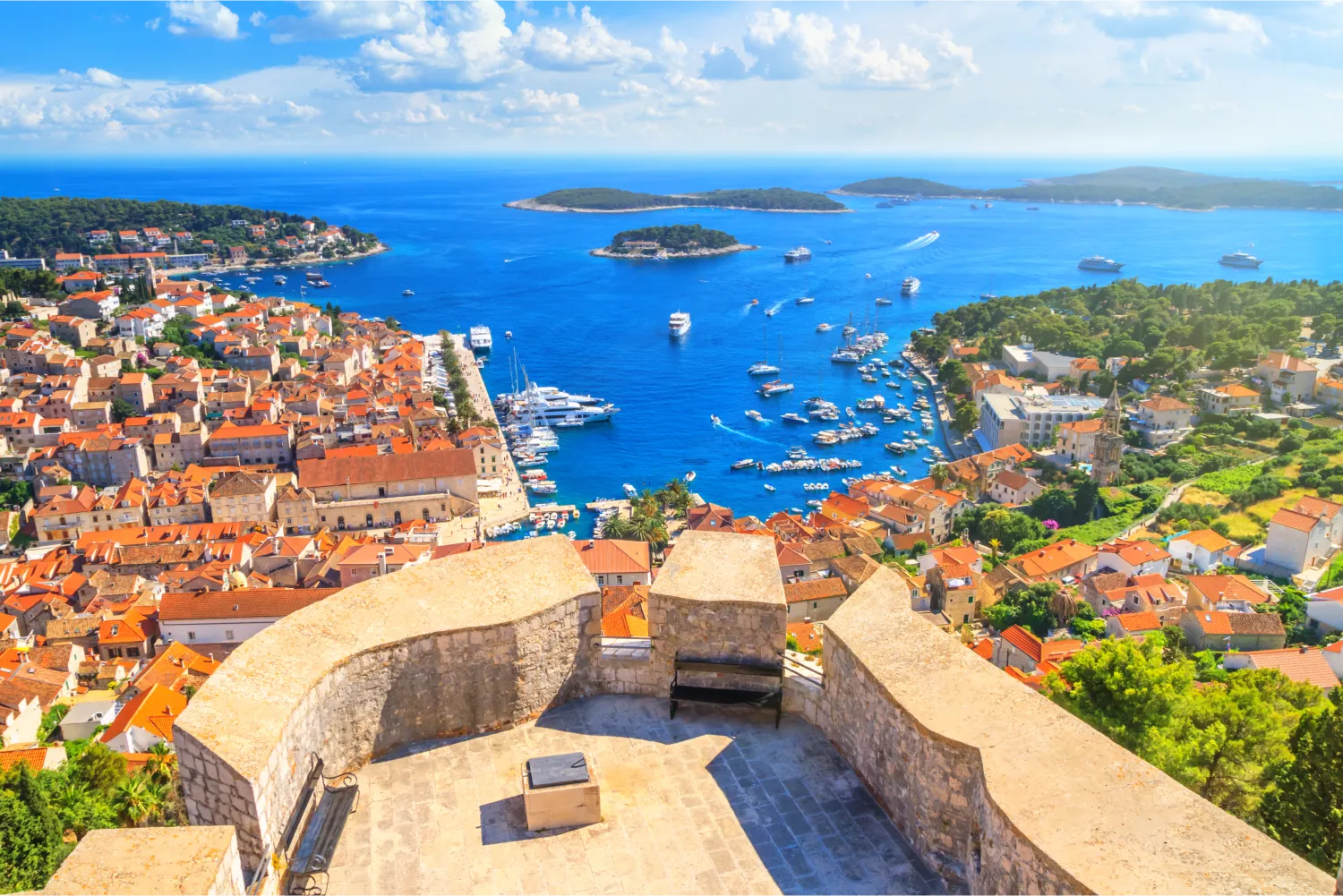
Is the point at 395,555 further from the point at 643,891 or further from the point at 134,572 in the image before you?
the point at 643,891

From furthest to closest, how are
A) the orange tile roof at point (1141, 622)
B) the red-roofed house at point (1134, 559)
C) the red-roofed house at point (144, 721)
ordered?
the red-roofed house at point (1134, 559), the orange tile roof at point (1141, 622), the red-roofed house at point (144, 721)

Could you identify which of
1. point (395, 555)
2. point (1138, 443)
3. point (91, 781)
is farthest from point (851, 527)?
point (91, 781)

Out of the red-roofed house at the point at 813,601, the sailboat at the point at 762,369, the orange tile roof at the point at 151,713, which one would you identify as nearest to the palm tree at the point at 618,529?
the red-roofed house at the point at 813,601

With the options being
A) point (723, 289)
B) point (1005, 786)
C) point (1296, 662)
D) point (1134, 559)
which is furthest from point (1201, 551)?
point (723, 289)

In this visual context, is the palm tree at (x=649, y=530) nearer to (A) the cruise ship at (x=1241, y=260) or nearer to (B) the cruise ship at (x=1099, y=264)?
(B) the cruise ship at (x=1099, y=264)

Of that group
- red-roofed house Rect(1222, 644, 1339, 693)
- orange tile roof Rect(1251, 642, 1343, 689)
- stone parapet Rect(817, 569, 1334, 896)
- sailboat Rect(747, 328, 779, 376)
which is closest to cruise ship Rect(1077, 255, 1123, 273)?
sailboat Rect(747, 328, 779, 376)

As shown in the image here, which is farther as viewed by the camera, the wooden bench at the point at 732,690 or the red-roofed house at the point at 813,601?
the red-roofed house at the point at 813,601

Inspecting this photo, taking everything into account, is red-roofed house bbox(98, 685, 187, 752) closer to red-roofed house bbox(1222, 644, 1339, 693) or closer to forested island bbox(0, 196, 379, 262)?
red-roofed house bbox(1222, 644, 1339, 693)
